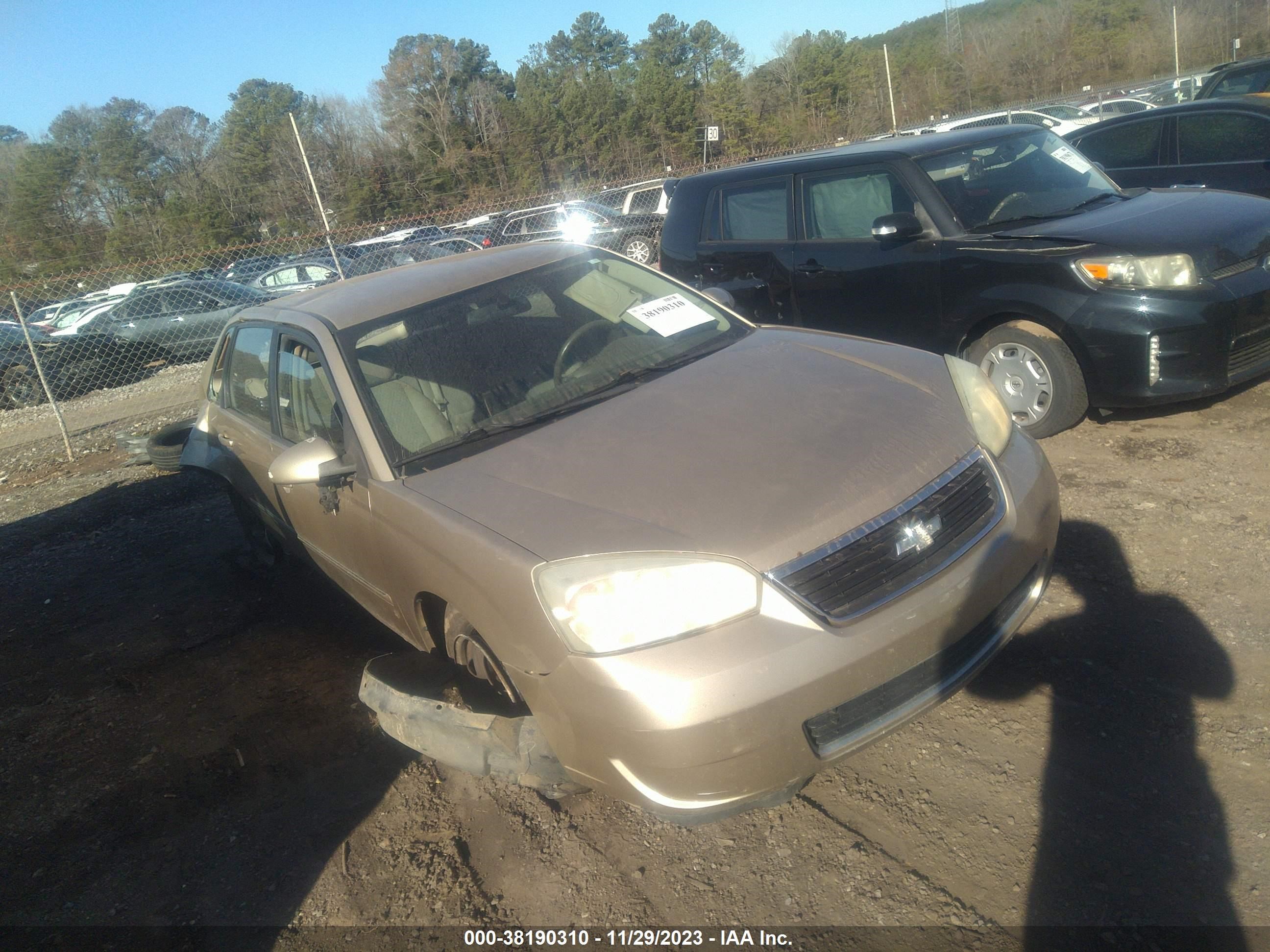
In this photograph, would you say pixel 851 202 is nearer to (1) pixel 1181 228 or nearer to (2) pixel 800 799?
(1) pixel 1181 228

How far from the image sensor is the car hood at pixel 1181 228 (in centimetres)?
438

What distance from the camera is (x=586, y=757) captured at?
2.35 metres

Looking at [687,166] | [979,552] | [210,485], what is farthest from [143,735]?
[687,166]

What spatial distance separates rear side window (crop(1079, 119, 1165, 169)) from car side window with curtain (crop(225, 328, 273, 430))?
708 cm

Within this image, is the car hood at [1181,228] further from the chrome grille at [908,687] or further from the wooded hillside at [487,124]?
the wooded hillside at [487,124]

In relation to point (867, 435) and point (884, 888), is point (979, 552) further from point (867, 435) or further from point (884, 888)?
point (884, 888)

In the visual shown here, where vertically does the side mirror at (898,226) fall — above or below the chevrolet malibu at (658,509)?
above

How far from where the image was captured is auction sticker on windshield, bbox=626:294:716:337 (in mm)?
3695

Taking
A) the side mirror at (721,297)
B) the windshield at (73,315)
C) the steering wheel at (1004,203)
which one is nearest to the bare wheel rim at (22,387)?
the windshield at (73,315)

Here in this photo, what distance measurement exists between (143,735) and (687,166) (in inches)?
929

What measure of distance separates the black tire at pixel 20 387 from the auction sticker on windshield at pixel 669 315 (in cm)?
1406

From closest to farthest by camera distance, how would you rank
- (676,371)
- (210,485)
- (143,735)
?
(676,371) < (143,735) < (210,485)

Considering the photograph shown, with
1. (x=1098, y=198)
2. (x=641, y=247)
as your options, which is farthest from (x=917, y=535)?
(x=641, y=247)

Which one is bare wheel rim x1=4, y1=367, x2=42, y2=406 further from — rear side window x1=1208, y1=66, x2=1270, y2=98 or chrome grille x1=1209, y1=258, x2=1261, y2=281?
rear side window x1=1208, y1=66, x2=1270, y2=98
